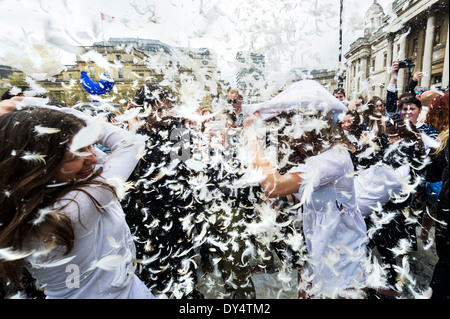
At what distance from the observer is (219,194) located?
3352mm

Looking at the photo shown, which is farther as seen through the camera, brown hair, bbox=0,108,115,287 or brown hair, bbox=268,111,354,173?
brown hair, bbox=268,111,354,173

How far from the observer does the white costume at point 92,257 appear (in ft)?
3.55

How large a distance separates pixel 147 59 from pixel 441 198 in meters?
3.22

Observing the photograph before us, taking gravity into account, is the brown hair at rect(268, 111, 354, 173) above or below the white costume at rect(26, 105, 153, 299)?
above

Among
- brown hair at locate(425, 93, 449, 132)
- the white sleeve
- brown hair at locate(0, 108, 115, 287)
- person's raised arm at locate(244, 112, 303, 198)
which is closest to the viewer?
brown hair at locate(0, 108, 115, 287)

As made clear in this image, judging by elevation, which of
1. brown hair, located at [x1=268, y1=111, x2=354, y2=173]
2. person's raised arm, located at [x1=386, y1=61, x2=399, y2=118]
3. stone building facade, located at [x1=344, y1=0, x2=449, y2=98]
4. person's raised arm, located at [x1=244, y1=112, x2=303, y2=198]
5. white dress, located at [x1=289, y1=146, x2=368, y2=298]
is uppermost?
stone building facade, located at [x1=344, y1=0, x2=449, y2=98]

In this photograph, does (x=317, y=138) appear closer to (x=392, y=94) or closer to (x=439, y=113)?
(x=439, y=113)

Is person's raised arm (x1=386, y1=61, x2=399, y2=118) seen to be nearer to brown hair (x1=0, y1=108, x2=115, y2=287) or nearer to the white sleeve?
the white sleeve

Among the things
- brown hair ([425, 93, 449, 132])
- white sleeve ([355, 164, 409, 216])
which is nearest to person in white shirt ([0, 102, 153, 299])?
white sleeve ([355, 164, 409, 216])

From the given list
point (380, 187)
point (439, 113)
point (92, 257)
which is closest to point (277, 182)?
point (92, 257)

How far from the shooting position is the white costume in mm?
1081

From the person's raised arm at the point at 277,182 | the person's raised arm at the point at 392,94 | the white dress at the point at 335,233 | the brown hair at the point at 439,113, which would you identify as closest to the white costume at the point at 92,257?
the person's raised arm at the point at 277,182

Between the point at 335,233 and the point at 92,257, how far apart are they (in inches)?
66.0

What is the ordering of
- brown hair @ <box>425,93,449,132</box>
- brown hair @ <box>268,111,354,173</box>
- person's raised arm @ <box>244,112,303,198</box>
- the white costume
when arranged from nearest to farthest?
the white costume < person's raised arm @ <box>244,112,303,198</box> < brown hair @ <box>268,111,354,173</box> < brown hair @ <box>425,93,449,132</box>
